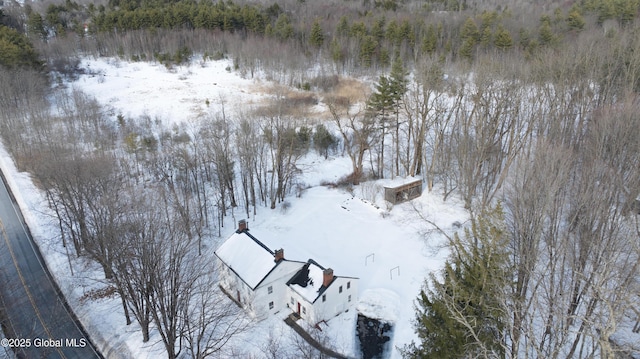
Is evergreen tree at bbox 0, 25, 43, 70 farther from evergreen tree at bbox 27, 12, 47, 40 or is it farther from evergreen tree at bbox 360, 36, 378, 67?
evergreen tree at bbox 360, 36, 378, 67

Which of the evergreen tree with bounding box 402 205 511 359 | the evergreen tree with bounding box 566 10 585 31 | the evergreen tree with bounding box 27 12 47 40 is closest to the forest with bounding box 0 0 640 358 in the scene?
the evergreen tree with bounding box 402 205 511 359

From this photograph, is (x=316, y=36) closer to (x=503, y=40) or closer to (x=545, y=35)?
(x=503, y=40)

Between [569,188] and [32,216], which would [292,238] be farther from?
[32,216]

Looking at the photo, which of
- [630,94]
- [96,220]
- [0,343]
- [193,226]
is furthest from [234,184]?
[630,94]

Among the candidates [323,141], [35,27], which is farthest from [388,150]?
[35,27]

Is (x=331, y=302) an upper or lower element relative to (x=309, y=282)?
lower

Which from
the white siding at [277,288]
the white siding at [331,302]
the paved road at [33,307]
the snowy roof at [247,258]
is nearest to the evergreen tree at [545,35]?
Result: the white siding at [331,302]
